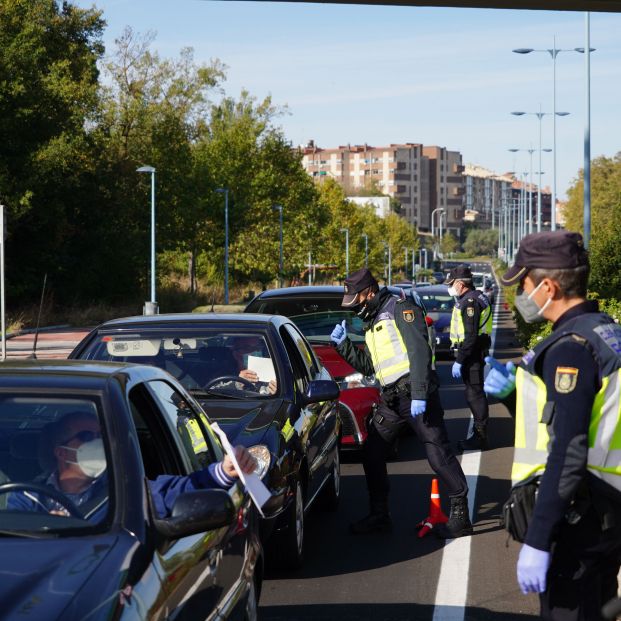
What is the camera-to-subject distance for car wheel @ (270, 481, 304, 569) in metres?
7.28

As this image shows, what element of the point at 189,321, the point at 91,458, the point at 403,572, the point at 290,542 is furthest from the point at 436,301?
the point at 91,458

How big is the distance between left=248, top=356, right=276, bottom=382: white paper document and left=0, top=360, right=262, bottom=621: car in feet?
10.5

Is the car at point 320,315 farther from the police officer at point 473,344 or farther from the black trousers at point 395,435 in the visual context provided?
the black trousers at point 395,435

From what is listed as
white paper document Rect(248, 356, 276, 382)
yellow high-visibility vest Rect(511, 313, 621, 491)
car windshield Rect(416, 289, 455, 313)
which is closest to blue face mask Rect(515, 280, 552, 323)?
yellow high-visibility vest Rect(511, 313, 621, 491)

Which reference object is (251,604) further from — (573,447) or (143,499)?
(573,447)

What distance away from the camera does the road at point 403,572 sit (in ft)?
21.8

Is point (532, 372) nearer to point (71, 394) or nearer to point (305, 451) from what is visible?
point (71, 394)

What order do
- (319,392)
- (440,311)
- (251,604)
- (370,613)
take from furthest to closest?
(440,311) → (319,392) → (370,613) → (251,604)

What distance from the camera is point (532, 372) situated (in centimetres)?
401

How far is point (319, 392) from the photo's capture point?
26.6 feet

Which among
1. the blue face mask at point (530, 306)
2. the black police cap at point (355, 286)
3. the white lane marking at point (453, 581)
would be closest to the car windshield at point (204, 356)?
the black police cap at point (355, 286)

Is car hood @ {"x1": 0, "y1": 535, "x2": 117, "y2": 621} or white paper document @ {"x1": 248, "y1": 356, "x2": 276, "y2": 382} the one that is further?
white paper document @ {"x1": 248, "y1": 356, "x2": 276, "y2": 382}

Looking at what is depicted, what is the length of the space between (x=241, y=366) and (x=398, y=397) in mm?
1160

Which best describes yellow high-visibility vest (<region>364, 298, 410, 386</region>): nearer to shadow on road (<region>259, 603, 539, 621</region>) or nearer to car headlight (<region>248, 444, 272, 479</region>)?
car headlight (<region>248, 444, 272, 479</region>)
